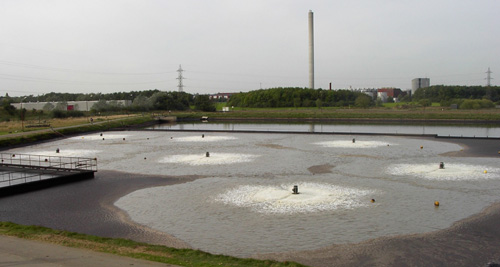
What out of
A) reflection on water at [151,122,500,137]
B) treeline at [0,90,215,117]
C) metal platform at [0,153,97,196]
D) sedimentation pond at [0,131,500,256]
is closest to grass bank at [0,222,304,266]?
sedimentation pond at [0,131,500,256]

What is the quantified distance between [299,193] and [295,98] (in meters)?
127

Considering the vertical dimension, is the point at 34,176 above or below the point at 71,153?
below

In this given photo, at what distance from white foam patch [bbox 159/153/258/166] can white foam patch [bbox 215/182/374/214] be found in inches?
348

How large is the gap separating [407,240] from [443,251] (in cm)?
133

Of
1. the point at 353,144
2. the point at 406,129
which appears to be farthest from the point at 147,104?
the point at 353,144

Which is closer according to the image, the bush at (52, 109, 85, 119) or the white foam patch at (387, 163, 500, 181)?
the white foam patch at (387, 163, 500, 181)

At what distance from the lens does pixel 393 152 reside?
35.5 metres

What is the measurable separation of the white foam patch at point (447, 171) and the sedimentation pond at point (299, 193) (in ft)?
0.20

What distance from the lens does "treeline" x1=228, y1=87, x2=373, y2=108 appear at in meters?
145

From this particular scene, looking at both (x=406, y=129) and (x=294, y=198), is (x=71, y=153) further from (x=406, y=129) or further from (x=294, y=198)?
(x=406, y=129)

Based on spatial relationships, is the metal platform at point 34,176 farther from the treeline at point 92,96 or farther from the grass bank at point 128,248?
the treeline at point 92,96

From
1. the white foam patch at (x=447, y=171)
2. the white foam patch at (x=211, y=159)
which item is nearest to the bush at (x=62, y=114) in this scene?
the white foam patch at (x=211, y=159)

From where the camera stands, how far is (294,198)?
20.2m

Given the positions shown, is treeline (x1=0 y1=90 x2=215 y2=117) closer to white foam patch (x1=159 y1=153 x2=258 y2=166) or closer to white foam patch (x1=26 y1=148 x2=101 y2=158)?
white foam patch (x1=26 y1=148 x2=101 y2=158)
